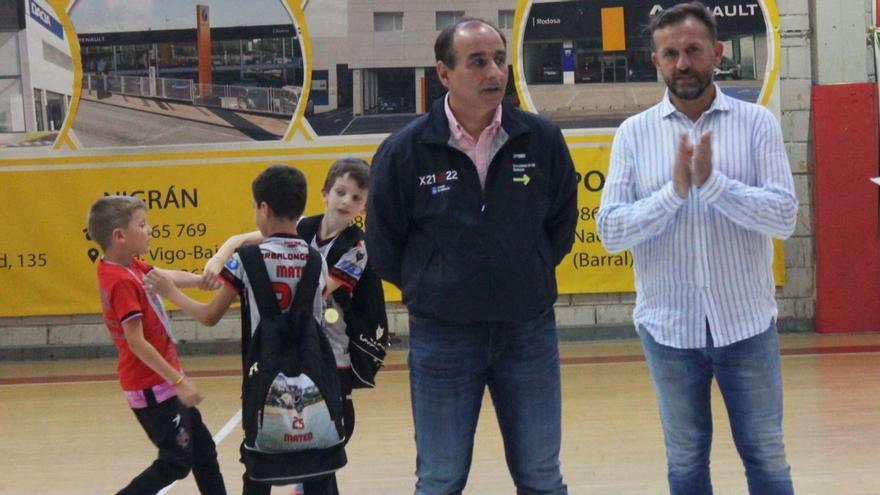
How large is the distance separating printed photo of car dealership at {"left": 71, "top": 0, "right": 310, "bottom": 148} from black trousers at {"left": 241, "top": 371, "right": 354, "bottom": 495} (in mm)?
5067

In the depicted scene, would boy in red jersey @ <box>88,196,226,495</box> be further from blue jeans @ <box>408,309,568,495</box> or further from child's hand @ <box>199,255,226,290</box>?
blue jeans @ <box>408,309,568,495</box>

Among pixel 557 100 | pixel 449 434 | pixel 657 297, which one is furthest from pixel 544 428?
pixel 557 100

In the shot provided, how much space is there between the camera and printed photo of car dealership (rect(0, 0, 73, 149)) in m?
9.02

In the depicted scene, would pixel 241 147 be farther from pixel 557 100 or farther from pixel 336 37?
pixel 557 100

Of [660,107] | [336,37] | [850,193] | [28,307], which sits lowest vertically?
[28,307]

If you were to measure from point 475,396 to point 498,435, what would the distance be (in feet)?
9.76

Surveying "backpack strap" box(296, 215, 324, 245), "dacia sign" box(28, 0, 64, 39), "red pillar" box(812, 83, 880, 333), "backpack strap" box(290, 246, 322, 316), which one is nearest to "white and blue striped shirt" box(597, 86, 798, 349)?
"backpack strap" box(290, 246, 322, 316)

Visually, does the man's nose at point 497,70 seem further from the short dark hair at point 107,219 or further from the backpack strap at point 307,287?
the short dark hair at point 107,219

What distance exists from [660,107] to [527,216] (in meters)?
0.62

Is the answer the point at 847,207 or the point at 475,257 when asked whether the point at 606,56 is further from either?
the point at 475,257

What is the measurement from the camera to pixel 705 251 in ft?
11.0

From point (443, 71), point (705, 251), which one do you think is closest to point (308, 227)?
point (443, 71)

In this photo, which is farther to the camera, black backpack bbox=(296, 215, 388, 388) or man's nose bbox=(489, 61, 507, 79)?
black backpack bbox=(296, 215, 388, 388)

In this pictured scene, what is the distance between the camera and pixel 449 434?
3.20 meters
